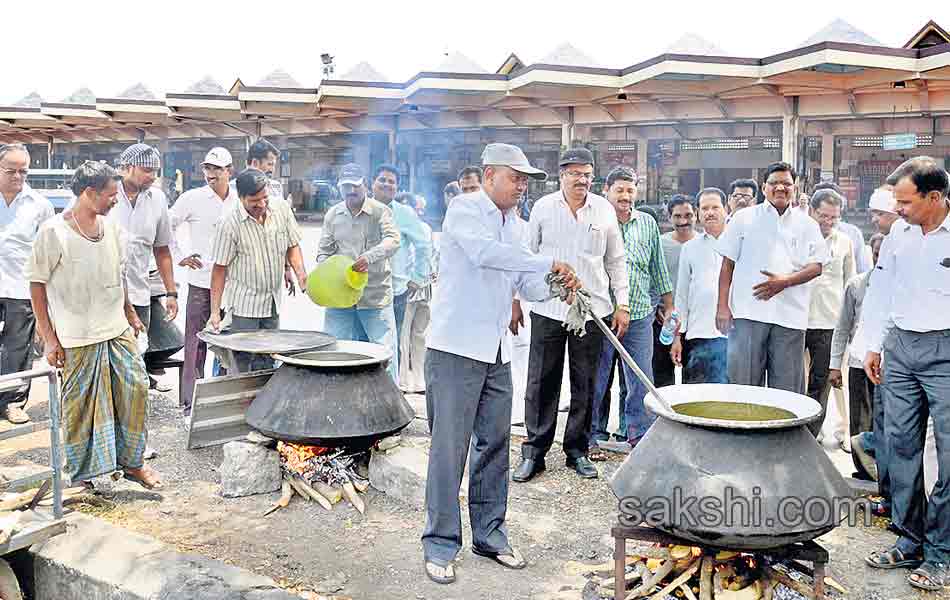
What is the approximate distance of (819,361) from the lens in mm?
5961

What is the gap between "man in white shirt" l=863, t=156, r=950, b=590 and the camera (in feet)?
12.5

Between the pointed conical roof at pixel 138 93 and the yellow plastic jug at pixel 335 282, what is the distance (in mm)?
18996

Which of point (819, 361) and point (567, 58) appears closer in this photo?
point (819, 361)

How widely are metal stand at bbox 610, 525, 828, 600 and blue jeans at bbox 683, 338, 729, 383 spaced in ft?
9.00

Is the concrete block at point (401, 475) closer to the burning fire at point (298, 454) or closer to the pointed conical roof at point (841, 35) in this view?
the burning fire at point (298, 454)

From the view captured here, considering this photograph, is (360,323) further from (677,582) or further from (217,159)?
(677,582)

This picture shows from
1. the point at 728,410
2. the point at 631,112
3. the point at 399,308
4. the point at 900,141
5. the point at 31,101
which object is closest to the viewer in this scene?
the point at 728,410

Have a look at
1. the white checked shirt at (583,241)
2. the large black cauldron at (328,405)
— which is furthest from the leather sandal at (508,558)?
the white checked shirt at (583,241)

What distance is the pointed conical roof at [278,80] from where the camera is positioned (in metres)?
19.4

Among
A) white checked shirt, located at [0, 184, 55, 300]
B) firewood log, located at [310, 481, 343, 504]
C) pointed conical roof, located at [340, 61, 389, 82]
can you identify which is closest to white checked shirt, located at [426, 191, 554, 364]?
firewood log, located at [310, 481, 343, 504]

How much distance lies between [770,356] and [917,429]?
1.30 metres

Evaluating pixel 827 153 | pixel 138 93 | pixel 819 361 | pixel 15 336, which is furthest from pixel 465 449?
pixel 138 93

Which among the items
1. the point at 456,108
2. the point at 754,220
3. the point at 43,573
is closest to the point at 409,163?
the point at 456,108

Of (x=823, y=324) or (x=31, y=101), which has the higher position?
(x=31, y=101)
